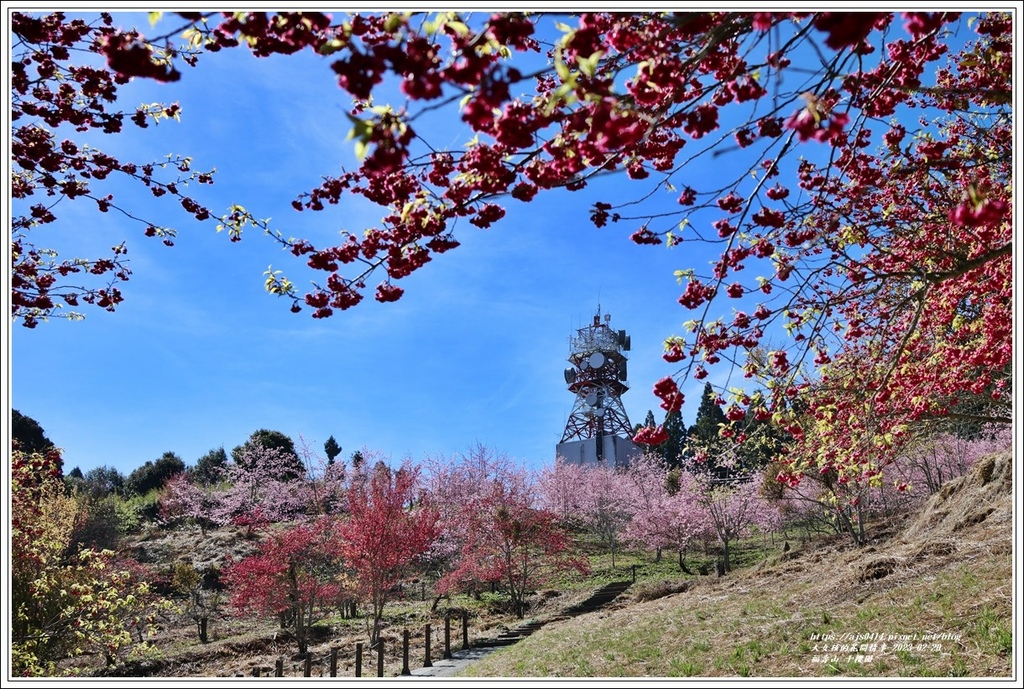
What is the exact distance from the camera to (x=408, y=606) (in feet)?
54.5

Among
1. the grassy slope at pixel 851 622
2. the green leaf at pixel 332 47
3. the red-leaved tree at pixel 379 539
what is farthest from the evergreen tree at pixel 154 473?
the green leaf at pixel 332 47

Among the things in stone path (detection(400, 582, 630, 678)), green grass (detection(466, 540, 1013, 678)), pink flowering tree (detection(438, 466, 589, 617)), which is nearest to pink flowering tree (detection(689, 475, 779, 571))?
stone path (detection(400, 582, 630, 678))

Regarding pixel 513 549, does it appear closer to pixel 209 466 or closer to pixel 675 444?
pixel 209 466

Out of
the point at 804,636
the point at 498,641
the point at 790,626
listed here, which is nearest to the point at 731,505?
the point at 498,641

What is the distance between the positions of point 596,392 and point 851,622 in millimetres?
28975

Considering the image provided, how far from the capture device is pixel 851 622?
6.70 meters

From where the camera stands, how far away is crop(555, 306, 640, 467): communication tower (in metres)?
34.8

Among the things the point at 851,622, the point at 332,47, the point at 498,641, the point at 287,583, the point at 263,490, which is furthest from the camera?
the point at 263,490

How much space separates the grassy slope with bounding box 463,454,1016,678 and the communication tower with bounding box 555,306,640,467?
22847mm

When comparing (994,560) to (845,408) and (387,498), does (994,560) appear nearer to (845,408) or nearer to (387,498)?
(845,408)

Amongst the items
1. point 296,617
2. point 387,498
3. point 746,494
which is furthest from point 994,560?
point 746,494

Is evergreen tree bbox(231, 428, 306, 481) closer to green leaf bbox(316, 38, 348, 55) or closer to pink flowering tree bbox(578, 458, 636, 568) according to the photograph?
pink flowering tree bbox(578, 458, 636, 568)

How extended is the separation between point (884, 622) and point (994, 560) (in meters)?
1.93

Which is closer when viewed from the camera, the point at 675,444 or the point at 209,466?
the point at 209,466
